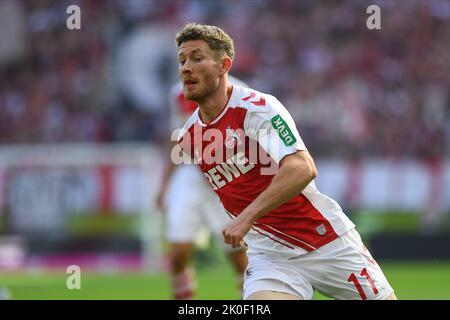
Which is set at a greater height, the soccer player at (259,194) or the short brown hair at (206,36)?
the short brown hair at (206,36)

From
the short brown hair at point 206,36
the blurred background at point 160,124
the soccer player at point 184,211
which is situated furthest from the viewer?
the blurred background at point 160,124

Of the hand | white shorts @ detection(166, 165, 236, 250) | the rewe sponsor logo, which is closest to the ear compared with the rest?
the rewe sponsor logo

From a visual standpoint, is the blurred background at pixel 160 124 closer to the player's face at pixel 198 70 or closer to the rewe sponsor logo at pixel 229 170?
the rewe sponsor logo at pixel 229 170

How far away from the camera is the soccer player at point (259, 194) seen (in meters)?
5.34

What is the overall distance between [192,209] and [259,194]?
4.32 metres

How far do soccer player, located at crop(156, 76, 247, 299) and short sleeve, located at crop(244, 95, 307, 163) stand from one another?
3.79m

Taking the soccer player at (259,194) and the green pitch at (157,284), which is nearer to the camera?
the soccer player at (259,194)

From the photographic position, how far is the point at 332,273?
5.45 meters

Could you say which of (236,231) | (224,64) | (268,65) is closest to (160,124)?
(268,65)

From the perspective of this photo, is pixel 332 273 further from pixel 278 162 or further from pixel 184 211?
pixel 184 211

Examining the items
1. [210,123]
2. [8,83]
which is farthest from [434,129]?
[210,123]

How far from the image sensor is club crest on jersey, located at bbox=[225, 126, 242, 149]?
5398 mm

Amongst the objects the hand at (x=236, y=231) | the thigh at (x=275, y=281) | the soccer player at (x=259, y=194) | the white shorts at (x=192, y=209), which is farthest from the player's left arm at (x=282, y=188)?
the white shorts at (x=192, y=209)
